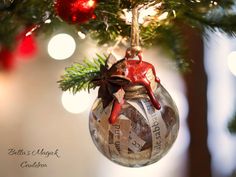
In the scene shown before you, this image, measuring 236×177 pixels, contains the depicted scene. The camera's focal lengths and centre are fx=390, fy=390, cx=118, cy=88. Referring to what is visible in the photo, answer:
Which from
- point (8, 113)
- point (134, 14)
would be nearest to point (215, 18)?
point (134, 14)

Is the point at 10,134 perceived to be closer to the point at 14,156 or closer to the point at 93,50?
the point at 14,156

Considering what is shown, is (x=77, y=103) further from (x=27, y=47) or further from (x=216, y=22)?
(x=216, y=22)

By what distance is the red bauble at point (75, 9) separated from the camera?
43 centimetres

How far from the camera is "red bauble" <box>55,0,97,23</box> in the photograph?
43cm

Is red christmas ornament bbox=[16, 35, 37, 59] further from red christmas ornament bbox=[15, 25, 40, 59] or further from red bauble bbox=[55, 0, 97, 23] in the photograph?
red bauble bbox=[55, 0, 97, 23]

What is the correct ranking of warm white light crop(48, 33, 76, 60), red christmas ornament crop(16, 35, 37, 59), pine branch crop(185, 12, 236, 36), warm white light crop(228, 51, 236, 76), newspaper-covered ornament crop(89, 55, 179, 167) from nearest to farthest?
newspaper-covered ornament crop(89, 55, 179, 167)
pine branch crop(185, 12, 236, 36)
red christmas ornament crop(16, 35, 37, 59)
warm white light crop(48, 33, 76, 60)
warm white light crop(228, 51, 236, 76)

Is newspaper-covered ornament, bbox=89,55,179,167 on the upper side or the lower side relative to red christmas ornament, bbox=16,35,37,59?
lower

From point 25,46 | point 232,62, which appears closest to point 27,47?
point 25,46

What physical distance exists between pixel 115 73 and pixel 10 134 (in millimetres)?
411

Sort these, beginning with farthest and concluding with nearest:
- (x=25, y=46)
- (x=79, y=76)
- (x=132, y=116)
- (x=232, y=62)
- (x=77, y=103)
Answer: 1. (x=232, y=62)
2. (x=77, y=103)
3. (x=25, y=46)
4. (x=79, y=76)
5. (x=132, y=116)

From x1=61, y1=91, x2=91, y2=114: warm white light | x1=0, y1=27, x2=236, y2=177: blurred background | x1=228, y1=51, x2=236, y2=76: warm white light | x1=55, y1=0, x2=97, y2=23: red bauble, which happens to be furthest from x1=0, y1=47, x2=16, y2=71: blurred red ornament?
x1=228, y1=51, x2=236, y2=76: warm white light

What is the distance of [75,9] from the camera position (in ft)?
1.41

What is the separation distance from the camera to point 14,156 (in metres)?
0.74

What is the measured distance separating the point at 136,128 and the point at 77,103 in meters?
0.41
